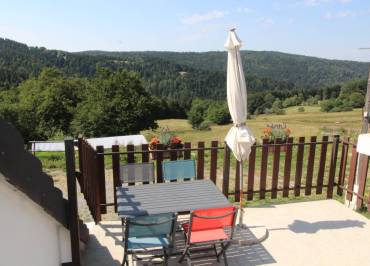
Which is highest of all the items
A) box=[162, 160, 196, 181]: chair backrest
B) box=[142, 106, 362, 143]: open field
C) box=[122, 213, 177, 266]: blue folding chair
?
box=[162, 160, 196, 181]: chair backrest

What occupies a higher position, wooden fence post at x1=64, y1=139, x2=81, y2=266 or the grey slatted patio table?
wooden fence post at x1=64, y1=139, x2=81, y2=266

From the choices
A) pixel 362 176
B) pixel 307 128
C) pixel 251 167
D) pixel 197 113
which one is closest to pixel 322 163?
pixel 362 176

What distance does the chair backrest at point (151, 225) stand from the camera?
3.89 m

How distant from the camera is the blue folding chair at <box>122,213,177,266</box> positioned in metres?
3.90

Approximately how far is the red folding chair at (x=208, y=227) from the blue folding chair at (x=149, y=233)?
0.78 ft

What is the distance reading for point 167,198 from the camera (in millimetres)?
4945

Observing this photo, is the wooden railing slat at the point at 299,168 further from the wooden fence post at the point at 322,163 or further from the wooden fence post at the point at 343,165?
the wooden fence post at the point at 343,165

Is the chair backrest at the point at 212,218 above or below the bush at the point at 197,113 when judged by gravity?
above

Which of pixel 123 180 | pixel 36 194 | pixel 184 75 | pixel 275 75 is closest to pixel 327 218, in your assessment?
pixel 123 180

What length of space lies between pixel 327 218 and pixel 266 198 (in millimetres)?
1376

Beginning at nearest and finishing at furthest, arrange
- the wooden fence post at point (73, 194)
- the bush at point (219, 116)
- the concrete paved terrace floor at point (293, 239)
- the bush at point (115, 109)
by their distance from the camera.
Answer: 1. the wooden fence post at point (73, 194)
2. the concrete paved terrace floor at point (293, 239)
3. the bush at point (115, 109)
4. the bush at point (219, 116)

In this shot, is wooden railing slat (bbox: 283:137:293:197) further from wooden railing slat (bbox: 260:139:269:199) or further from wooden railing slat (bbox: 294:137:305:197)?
wooden railing slat (bbox: 260:139:269:199)

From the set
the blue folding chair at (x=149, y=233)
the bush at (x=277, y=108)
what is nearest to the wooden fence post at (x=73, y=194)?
the blue folding chair at (x=149, y=233)

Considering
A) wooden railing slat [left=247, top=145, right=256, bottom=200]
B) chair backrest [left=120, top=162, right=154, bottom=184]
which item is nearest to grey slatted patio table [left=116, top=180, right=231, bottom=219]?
chair backrest [left=120, top=162, right=154, bottom=184]
